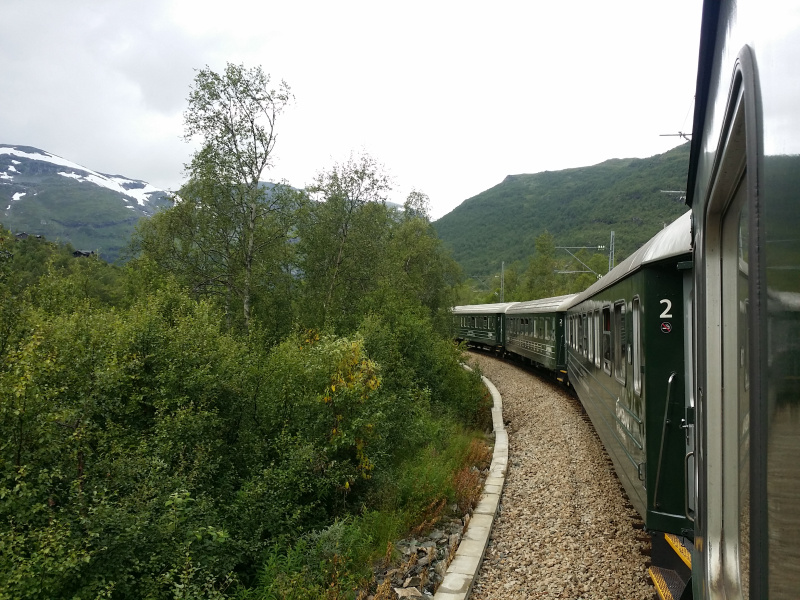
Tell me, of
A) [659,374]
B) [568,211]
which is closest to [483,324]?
[659,374]

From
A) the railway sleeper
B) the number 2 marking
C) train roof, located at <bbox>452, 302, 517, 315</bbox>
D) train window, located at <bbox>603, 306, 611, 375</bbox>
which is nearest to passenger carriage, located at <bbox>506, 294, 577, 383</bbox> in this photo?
train roof, located at <bbox>452, 302, 517, 315</bbox>

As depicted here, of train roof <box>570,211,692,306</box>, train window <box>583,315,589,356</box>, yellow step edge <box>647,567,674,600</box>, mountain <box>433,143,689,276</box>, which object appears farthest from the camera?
mountain <box>433,143,689,276</box>

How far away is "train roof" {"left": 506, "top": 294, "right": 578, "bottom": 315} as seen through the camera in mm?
16509

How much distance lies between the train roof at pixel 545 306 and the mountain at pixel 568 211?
59532 mm

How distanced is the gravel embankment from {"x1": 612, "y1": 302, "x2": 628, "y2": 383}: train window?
185 cm

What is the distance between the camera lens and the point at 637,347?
5637 mm

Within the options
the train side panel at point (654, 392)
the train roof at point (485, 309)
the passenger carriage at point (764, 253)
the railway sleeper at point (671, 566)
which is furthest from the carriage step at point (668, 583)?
the train roof at point (485, 309)

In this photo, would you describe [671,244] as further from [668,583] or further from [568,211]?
[568,211]

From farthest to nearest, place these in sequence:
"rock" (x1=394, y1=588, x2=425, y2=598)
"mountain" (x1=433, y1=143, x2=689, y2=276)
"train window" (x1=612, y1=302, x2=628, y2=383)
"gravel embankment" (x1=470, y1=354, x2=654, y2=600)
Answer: "mountain" (x1=433, y1=143, x2=689, y2=276), "train window" (x1=612, y1=302, x2=628, y2=383), "gravel embankment" (x1=470, y1=354, x2=654, y2=600), "rock" (x1=394, y1=588, x2=425, y2=598)

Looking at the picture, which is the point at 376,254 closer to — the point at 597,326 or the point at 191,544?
the point at 597,326

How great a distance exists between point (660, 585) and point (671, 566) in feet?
1.34

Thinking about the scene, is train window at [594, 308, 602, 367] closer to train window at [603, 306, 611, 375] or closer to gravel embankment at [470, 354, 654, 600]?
train window at [603, 306, 611, 375]

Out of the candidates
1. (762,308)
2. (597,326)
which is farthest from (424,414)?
(762,308)

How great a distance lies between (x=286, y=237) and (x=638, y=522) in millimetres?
14842
